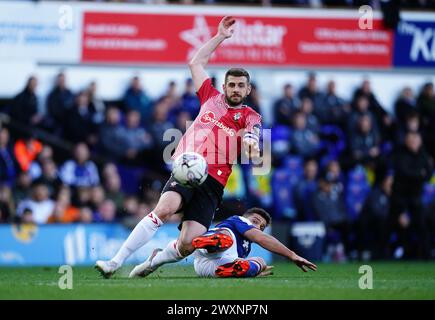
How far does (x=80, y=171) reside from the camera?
1708 centimetres

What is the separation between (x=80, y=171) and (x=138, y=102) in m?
2.07

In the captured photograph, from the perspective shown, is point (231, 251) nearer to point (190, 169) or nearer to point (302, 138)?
point (190, 169)

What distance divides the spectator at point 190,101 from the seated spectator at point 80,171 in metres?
2.18

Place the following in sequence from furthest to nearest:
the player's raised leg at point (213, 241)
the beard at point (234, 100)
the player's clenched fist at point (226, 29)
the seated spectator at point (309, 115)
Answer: the seated spectator at point (309, 115) < the player's clenched fist at point (226, 29) < the beard at point (234, 100) < the player's raised leg at point (213, 241)

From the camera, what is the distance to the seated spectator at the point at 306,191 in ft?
57.5

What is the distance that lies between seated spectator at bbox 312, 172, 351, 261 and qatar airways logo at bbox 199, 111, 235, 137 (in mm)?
7094

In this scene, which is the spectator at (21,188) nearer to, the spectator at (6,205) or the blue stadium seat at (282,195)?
the spectator at (6,205)

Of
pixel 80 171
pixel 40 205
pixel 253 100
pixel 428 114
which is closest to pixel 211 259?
pixel 40 205

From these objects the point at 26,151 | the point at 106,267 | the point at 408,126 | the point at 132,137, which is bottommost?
the point at 106,267

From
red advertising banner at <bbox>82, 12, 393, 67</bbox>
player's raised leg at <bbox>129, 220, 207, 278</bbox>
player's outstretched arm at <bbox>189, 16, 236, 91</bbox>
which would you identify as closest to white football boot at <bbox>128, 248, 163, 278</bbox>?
player's raised leg at <bbox>129, 220, 207, 278</bbox>

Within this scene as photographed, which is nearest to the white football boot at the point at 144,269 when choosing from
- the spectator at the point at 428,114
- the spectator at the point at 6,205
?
the spectator at the point at 6,205
